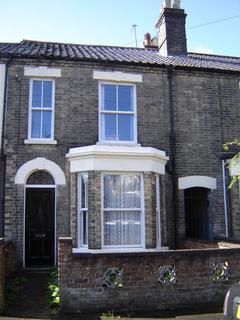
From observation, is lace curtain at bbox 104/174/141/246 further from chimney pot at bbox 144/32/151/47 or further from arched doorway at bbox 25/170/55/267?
chimney pot at bbox 144/32/151/47

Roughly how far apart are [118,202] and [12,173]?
3.12 metres

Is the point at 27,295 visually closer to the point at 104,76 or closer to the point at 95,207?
the point at 95,207

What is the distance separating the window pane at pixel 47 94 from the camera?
488 inches

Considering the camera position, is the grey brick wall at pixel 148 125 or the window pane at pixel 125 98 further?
the window pane at pixel 125 98

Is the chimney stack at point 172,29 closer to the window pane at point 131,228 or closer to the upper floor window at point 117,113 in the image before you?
the upper floor window at point 117,113

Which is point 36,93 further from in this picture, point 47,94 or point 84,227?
point 84,227

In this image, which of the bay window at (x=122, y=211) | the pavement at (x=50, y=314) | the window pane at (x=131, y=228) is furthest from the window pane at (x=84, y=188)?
the pavement at (x=50, y=314)

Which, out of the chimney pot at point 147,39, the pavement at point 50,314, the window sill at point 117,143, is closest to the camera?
the pavement at point 50,314

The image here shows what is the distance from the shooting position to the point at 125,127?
12719mm

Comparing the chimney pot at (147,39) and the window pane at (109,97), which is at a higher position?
the chimney pot at (147,39)

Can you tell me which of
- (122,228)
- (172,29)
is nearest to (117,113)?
(122,228)

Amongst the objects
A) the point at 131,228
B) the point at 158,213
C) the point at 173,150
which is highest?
the point at 173,150

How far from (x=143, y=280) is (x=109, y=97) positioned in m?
6.43

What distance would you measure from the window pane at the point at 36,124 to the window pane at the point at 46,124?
145 mm
